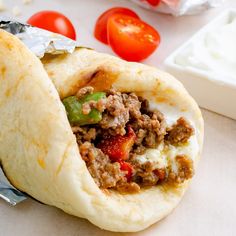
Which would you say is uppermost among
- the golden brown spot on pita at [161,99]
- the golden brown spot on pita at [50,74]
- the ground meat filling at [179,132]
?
the golden brown spot on pita at [50,74]

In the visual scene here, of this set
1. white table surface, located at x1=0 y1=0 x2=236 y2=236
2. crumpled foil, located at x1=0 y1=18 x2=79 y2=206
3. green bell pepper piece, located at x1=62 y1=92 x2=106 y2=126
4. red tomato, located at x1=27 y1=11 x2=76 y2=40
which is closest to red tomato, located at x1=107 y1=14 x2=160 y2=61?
red tomato, located at x1=27 y1=11 x2=76 y2=40

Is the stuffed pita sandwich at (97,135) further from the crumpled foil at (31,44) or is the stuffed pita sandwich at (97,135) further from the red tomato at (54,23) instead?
the red tomato at (54,23)

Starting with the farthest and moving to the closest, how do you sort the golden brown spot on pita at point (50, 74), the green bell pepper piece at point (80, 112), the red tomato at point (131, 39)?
the red tomato at point (131, 39) < the golden brown spot on pita at point (50, 74) < the green bell pepper piece at point (80, 112)

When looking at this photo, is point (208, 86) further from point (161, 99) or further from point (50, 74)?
point (50, 74)

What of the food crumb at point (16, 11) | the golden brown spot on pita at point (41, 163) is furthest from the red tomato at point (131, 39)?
the golden brown spot on pita at point (41, 163)

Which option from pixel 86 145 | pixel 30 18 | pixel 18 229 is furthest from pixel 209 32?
pixel 18 229

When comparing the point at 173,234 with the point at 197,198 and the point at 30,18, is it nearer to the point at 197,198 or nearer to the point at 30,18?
the point at 197,198

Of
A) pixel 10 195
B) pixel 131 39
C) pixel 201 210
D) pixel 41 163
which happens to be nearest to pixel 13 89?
pixel 41 163
